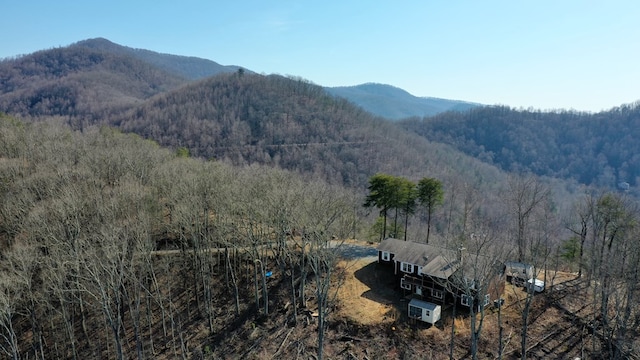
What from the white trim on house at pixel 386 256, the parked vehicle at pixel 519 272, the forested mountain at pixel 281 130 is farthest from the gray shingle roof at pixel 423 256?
the forested mountain at pixel 281 130

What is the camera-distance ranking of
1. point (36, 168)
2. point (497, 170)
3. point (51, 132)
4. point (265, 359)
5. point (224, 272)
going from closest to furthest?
point (265, 359) → point (36, 168) → point (224, 272) → point (51, 132) → point (497, 170)

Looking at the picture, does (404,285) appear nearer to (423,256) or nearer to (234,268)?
(423,256)

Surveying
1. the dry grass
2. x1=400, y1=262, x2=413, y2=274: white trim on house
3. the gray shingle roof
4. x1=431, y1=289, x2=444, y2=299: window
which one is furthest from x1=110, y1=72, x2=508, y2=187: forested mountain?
x1=431, y1=289, x2=444, y2=299: window

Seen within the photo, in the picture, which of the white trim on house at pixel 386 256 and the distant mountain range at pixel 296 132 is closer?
the white trim on house at pixel 386 256

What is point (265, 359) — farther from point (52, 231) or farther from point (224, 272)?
point (52, 231)

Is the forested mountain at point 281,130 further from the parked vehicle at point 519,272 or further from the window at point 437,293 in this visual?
the window at point 437,293

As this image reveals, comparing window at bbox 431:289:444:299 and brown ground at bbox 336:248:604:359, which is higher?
window at bbox 431:289:444:299

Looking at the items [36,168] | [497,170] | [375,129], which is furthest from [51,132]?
[497,170]

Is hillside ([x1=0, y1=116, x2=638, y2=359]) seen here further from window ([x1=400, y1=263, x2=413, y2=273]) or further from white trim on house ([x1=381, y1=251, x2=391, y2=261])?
window ([x1=400, y1=263, x2=413, y2=273])
